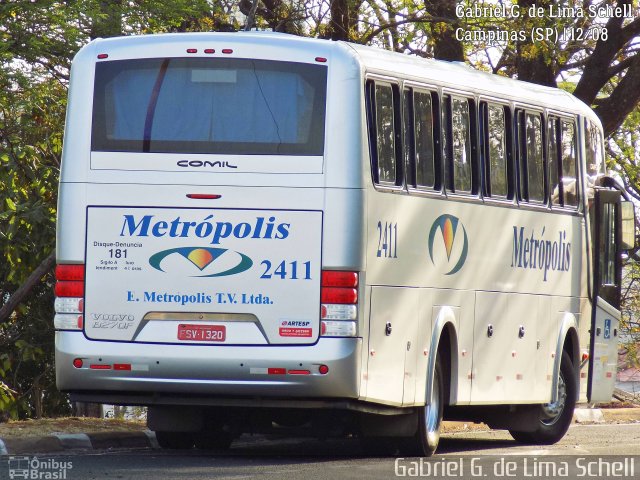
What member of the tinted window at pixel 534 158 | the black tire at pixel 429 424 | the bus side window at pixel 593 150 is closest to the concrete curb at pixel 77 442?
the black tire at pixel 429 424

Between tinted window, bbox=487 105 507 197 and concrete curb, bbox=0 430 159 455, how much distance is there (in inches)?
154

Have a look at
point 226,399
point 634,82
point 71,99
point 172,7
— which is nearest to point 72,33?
point 172,7

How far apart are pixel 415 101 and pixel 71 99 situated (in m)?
2.85

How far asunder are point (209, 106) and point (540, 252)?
186 inches

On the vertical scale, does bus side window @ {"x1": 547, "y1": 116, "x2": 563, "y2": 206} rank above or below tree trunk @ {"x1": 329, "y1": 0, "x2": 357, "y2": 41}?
below

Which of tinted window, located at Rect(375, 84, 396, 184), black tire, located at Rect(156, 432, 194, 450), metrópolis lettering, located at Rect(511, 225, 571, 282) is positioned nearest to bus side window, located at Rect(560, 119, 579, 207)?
metrópolis lettering, located at Rect(511, 225, 571, 282)

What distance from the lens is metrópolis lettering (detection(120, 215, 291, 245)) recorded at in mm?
11031

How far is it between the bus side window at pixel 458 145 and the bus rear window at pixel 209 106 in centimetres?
202

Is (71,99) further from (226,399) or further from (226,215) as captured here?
(226,399)

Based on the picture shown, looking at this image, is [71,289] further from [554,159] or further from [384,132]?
[554,159]

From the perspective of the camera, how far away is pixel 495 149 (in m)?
13.7

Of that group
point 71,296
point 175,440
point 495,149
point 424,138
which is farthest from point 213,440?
point 495,149

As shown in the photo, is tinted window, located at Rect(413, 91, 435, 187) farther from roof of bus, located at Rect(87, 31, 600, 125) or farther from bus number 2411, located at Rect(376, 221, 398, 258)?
bus number 2411, located at Rect(376, 221, 398, 258)

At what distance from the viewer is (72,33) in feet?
54.3
